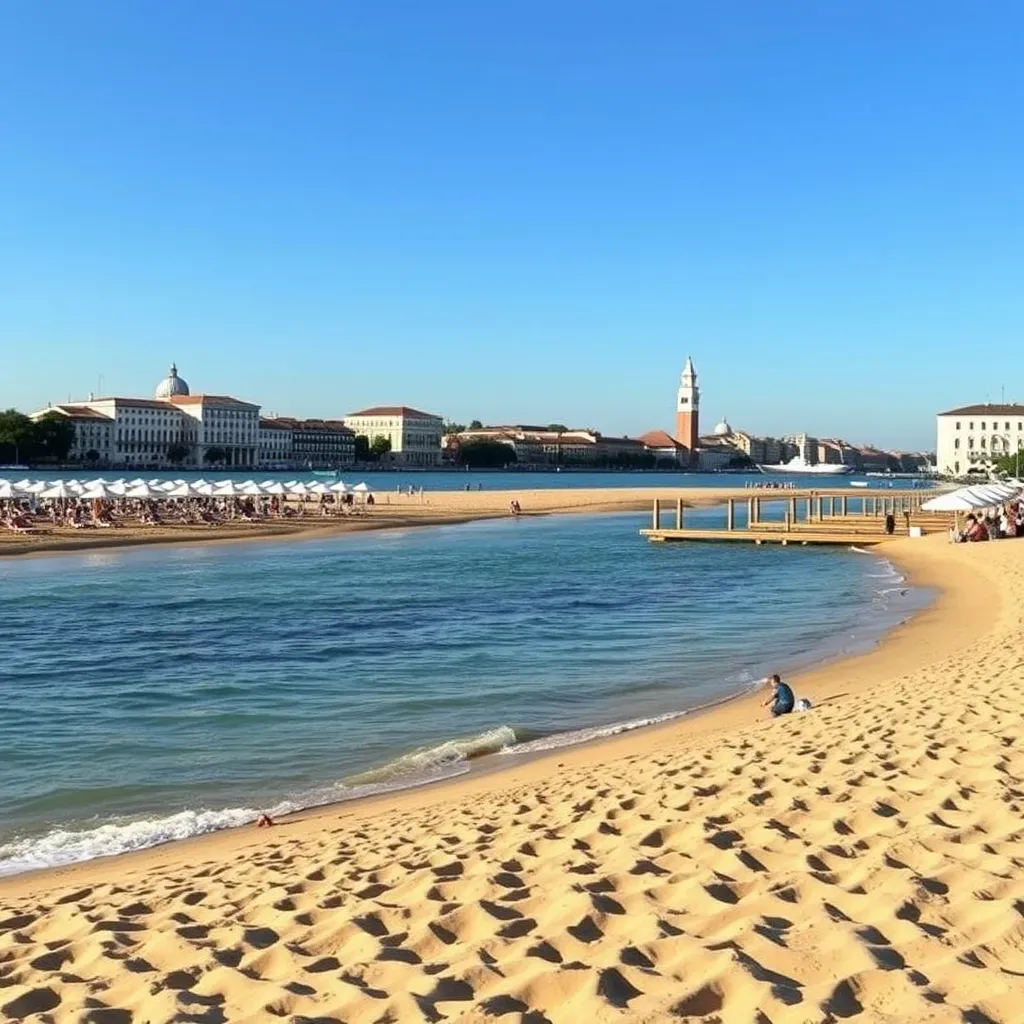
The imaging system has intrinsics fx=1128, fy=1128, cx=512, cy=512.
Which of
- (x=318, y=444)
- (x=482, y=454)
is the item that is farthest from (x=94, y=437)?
(x=482, y=454)

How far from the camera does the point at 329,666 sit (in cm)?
1542

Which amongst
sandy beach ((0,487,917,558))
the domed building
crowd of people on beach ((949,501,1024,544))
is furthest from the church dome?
crowd of people on beach ((949,501,1024,544))

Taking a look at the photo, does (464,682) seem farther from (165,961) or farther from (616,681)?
(165,961)

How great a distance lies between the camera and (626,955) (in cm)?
367

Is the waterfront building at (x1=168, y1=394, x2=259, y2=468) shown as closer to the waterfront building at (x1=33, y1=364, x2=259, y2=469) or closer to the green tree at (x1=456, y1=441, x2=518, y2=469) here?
the waterfront building at (x1=33, y1=364, x2=259, y2=469)

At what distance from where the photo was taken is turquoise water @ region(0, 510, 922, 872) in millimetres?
9211

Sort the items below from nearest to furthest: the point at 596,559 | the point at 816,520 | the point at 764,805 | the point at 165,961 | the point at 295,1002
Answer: the point at 295,1002, the point at 165,961, the point at 764,805, the point at 596,559, the point at 816,520

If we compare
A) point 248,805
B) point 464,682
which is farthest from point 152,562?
point 248,805

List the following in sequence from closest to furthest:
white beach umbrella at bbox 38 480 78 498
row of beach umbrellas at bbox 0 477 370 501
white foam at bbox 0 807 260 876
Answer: white foam at bbox 0 807 260 876
white beach umbrella at bbox 38 480 78 498
row of beach umbrellas at bbox 0 477 370 501

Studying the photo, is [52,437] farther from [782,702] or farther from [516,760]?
[782,702]

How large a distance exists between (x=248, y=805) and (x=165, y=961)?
4.70 meters

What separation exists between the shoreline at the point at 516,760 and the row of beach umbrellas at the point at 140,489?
37.8 meters

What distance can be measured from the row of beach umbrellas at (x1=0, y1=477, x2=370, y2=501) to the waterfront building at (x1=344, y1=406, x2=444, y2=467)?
127 meters

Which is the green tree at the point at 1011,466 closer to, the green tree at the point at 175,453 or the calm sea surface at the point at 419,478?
the calm sea surface at the point at 419,478
